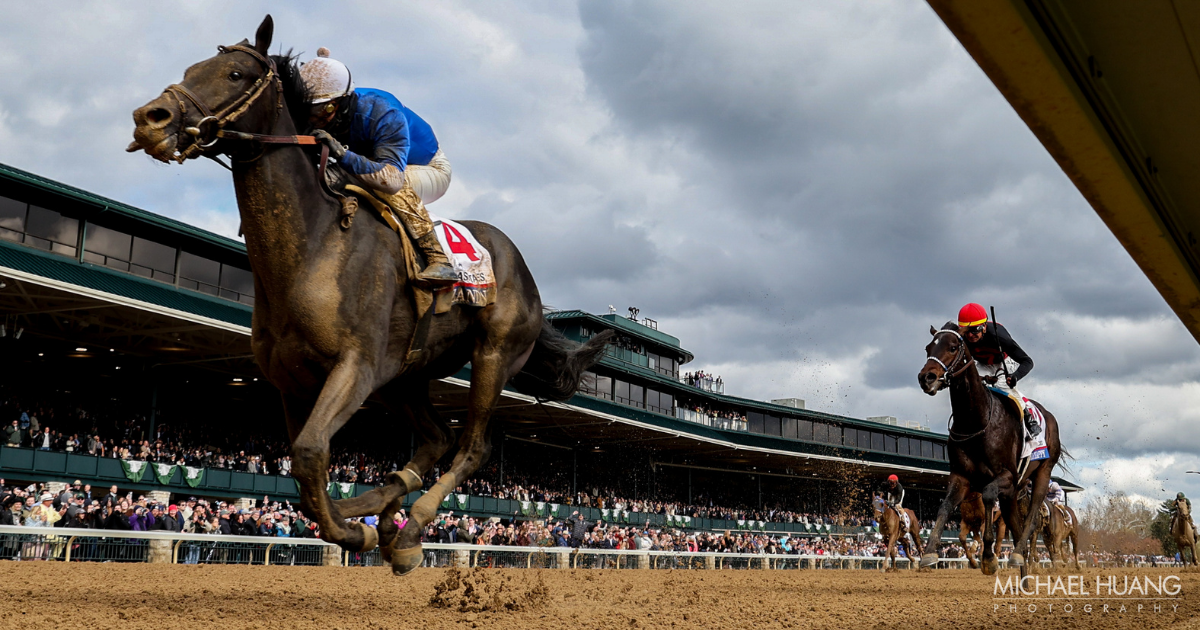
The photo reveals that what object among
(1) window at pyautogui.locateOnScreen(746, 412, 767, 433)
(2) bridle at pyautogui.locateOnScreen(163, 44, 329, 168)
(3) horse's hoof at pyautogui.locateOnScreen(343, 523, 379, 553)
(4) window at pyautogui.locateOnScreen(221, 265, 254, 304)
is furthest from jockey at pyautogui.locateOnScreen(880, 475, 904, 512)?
(1) window at pyautogui.locateOnScreen(746, 412, 767, 433)

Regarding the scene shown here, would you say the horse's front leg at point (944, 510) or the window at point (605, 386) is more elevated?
the window at point (605, 386)

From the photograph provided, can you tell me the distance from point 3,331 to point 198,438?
22.2ft

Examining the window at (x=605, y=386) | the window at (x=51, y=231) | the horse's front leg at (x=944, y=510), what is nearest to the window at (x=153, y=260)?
the window at (x=51, y=231)

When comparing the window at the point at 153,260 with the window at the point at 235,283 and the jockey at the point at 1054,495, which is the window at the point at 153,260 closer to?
the window at the point at 235,283

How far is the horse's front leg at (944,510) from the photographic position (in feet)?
26.5

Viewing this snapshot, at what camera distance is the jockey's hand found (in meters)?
4.58

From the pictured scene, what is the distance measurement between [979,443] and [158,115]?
794cm

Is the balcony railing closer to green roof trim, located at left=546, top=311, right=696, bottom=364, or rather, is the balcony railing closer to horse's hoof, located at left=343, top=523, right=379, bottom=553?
green roof trim, located at left=546, top=311, right=696, bottom=364

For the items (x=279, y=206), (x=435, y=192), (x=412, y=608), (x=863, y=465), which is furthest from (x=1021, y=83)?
(x=863, y=465)

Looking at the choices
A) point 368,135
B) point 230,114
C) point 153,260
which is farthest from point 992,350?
point 153,260

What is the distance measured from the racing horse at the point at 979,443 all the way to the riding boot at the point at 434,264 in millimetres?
5439

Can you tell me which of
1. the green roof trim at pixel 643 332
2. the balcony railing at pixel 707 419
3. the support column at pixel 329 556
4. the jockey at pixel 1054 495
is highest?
Answer: the green roof trim at pixel 643 332

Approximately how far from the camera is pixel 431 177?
5.38 m

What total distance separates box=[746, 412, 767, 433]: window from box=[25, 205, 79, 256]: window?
3652 centimetres
